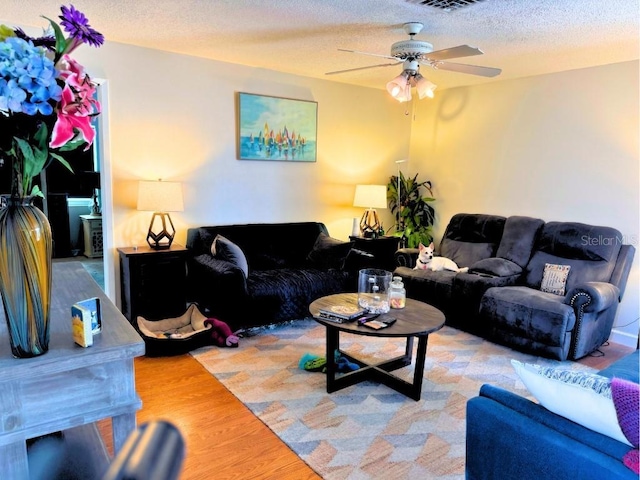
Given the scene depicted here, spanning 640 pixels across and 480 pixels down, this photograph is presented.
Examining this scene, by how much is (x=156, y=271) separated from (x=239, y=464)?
2.05 m

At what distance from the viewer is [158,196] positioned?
12.1 feet

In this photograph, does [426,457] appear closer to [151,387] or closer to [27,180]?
[151,387]

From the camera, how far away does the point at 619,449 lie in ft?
3.86

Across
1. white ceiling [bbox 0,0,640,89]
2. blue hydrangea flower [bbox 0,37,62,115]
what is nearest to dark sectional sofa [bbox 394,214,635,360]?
white ceiling [bbox 0,0,640,89]

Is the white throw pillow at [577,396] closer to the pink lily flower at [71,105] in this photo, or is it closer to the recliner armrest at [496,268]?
the pink lily flower at [71,105]


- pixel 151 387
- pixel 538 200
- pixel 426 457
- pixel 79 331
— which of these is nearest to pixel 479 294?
pixel 538 200

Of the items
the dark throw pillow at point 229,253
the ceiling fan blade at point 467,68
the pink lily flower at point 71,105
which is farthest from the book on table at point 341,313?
the pink lily flower at point 71,105

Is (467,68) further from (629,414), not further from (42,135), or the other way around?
(42,135)

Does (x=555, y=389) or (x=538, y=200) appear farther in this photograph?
(x=538, y=200)

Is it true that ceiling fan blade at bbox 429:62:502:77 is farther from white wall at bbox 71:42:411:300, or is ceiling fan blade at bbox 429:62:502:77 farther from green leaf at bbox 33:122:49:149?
green leaf at bbox 33:122:49:149

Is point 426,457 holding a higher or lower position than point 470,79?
lower

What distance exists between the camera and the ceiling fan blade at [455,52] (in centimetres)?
262

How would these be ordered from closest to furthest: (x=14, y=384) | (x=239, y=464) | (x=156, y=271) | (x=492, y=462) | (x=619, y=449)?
(x=14, y=384) < (x=619, y=449) < (x=492, y=462) < (x=239, y=464) < (x=156, y=271)

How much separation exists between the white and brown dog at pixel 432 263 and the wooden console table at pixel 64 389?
3.63m
